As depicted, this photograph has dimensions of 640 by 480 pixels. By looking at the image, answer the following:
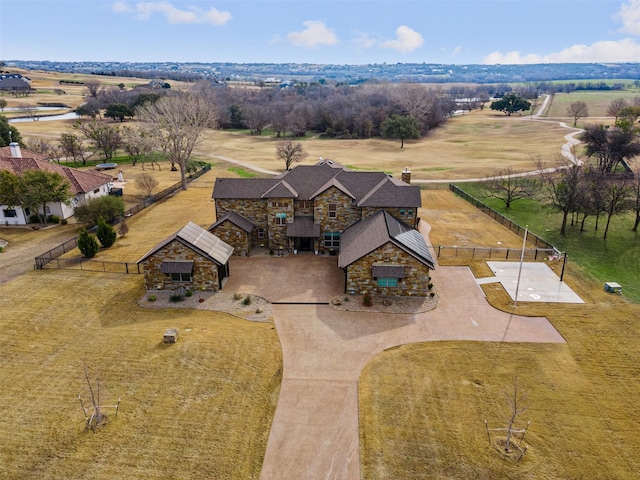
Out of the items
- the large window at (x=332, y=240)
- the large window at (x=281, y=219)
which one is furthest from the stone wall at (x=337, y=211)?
the large window at (x=281, y=219)

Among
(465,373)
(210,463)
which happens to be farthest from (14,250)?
(465,373)

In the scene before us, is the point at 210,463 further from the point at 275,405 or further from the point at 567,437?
the point at 567,437

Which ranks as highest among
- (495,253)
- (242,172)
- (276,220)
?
(276,220)

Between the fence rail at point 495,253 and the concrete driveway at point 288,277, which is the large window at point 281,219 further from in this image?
the fence rail at point 495,253

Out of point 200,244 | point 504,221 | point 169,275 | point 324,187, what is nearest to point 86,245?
point 169,275

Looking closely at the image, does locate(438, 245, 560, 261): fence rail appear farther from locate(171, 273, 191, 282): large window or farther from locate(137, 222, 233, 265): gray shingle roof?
locate(171, 273, 191, 282): large window

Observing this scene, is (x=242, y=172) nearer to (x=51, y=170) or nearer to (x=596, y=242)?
(x=51, y=170)
